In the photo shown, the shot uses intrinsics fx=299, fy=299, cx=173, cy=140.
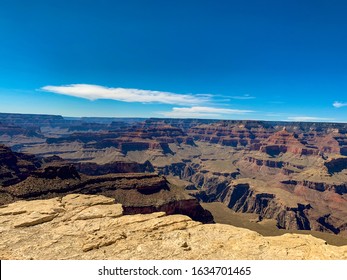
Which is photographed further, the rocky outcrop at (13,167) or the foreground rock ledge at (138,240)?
the rocky outcrop at (13,167)

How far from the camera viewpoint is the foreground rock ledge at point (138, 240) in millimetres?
33688

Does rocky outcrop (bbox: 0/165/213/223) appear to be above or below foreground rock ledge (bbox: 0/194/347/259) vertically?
below

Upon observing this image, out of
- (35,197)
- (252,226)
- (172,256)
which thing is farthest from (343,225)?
(172,256)

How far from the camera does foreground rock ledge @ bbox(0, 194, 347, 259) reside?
33.7 meters

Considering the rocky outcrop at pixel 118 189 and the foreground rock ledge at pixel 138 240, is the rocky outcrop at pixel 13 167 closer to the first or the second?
the rocky outcrop at pixel 118 189

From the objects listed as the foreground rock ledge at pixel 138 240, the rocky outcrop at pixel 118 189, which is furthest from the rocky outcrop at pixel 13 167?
the foreground rock ledge at pixel 138 240

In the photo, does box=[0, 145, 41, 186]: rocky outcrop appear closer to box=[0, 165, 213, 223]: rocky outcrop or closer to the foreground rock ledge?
box=[0, 165, 213, 223]: rocky outcrop

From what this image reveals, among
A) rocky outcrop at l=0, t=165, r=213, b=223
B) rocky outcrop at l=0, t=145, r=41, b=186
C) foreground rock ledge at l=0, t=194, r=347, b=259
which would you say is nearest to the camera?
foreground rock ledge at l=0, t=194, r=347, b=259

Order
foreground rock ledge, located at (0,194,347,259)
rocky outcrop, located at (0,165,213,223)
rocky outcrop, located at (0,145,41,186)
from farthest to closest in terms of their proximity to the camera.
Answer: rocky outcrop, located at (0,145,41,186) → rocky outcrop, located at (0,165,213,223) → foreground rock ledge, located at (0,194,347,259)

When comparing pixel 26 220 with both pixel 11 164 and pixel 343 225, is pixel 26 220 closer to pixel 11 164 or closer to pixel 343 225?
pixel 11 164

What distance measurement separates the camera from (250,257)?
32.8 m

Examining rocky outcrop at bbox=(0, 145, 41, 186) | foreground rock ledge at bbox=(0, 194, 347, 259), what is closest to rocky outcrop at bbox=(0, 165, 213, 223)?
rocky outcrop at bbox=(0, 145, 41, 186)

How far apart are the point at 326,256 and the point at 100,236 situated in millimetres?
26304

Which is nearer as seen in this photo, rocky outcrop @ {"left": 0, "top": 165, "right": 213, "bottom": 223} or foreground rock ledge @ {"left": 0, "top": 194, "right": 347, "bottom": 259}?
Answer: foreground rock ledge @ {"left": 0, "top": 194, "right": 347, "bottom": 259}
